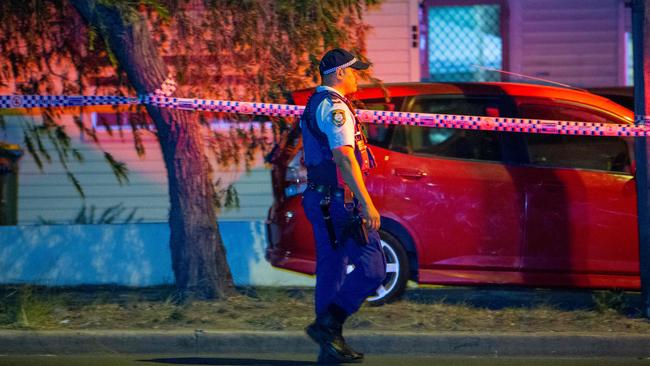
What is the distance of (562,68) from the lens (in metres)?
11.7

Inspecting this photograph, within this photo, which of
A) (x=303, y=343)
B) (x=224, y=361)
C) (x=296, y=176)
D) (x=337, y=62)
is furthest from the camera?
(x=296, y=176)

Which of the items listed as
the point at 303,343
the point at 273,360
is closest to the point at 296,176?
the point at 303,343

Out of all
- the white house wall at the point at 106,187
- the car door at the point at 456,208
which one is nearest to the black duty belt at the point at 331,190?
the car door at the point at 456,208

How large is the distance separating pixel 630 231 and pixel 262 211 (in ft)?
14.4

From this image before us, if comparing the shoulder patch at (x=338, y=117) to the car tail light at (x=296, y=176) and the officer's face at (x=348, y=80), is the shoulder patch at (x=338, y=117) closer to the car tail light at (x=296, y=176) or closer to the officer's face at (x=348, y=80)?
the officer's face at (x=348, y=80)

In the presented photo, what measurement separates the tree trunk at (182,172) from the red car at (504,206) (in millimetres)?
601

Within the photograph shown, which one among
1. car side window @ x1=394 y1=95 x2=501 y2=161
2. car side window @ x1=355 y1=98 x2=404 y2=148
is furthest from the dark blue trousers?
car side window @ x1=394 y1=95 x2=501 y2=161

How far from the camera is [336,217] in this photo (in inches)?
217

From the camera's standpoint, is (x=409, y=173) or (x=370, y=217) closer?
(x=370, y=217)

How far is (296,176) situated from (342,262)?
204cm

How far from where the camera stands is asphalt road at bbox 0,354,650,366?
20.1 ft

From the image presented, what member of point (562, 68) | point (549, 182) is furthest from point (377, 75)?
point (549, 182)

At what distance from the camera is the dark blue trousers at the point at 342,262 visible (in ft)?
18.1

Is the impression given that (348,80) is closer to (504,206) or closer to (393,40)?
(504,206)
